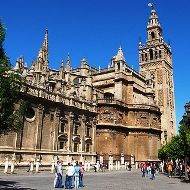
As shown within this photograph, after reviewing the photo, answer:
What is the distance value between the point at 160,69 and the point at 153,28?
1345 cm

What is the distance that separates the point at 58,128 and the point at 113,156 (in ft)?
42.5

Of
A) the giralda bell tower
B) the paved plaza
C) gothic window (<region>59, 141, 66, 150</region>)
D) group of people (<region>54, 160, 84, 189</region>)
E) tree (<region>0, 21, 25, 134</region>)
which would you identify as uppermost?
the giralda bell tower

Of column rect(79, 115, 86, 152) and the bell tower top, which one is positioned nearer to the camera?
column rect(79, 115, 86, 152)

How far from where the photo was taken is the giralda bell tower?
238ft

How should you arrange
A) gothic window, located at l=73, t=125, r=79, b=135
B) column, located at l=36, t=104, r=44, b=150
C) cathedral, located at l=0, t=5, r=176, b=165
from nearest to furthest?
cathedral, located at l=0, t=5, r=176, b=165 → column, located at l=36, t=104, r=44, b=150 → gothic window, located at l=73, t=125, r=79, b=135

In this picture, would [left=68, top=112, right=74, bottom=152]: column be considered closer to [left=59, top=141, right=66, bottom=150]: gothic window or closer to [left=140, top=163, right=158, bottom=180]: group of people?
[left=59, top=141, right=66, bottom=150]: gothic window

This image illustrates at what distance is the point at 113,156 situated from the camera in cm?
4756

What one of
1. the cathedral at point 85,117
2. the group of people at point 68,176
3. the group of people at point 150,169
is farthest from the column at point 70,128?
the group of people at point 68,176

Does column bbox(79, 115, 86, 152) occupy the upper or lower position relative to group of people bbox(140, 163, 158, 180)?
upper

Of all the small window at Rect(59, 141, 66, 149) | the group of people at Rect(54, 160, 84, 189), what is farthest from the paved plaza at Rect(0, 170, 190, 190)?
the small window at Rect(59, 141, 66, 149)

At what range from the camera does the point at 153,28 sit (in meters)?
81.8

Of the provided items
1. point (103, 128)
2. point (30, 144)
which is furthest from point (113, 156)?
point (30, 144)

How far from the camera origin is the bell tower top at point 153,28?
80.6 m

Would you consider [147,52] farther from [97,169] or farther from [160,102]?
[97,169]
